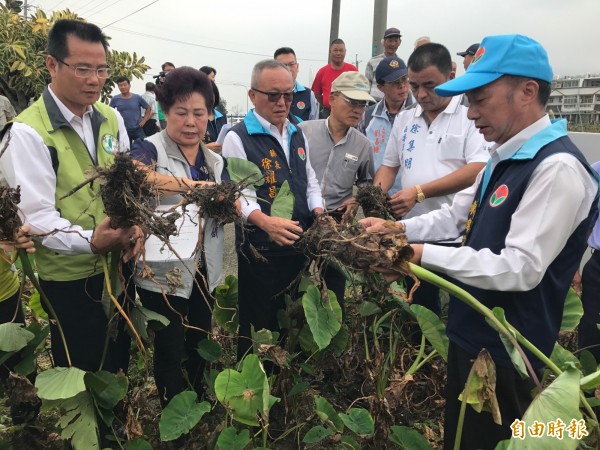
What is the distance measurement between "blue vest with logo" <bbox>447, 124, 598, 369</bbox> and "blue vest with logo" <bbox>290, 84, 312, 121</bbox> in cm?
381

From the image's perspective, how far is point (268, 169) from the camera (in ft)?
7.88

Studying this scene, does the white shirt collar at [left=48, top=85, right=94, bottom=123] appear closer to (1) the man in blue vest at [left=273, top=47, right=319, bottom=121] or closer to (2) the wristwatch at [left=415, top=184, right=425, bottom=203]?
(2) the wristwatch at [left=415, top=184, right=425, bottom=203]

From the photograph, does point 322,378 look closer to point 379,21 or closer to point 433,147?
point 433,147

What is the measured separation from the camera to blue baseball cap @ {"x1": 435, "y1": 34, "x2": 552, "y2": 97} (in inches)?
Answer: 57.6

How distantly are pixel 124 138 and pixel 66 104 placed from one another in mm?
329

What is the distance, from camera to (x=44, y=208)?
1741 millimetres

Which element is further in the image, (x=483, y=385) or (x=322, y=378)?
(x=322, y=378)

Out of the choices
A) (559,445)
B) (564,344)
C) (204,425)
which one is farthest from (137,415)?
(564,344)

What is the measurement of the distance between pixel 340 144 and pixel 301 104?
8.26 ft

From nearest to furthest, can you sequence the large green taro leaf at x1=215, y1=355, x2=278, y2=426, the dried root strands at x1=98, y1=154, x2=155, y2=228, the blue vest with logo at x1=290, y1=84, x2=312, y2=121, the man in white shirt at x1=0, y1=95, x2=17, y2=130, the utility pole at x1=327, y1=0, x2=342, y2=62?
the dried root strands at x1=98, y1=154, x2=155, y2=228 < the large green taro leaf at x1=215, y1=355, x2=278, y2=426 < the man in white shirt at x1=0, y1=95, x2=17, y2=130 < the blue vest with logo at x1=290, y1=84, x2=312, y2=121 < the utility pole at x1=327, y1=0, x2=342, y2=62

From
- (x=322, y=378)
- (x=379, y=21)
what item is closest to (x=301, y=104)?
(x=379, y=21)

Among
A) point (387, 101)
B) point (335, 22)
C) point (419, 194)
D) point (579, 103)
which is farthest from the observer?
point (579, 103)

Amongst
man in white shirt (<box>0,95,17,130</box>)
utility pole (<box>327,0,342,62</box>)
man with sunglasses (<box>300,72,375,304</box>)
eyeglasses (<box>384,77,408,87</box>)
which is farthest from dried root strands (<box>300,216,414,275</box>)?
utility pole (<box>327,0,342,62</box>)

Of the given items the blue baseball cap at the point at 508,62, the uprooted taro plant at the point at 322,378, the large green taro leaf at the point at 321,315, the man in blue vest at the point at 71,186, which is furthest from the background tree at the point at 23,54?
the blue baseball cap at the point at 508,62
